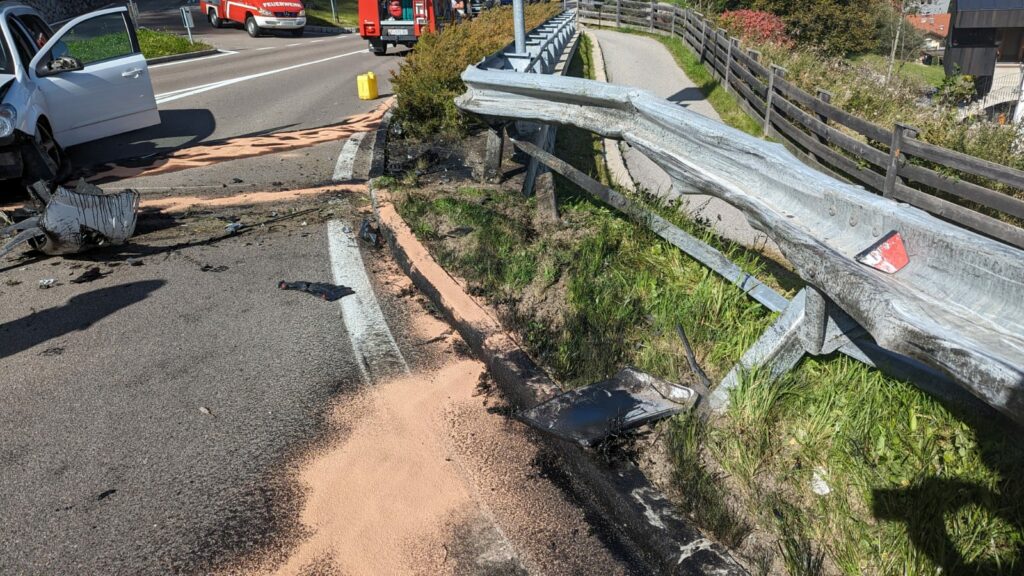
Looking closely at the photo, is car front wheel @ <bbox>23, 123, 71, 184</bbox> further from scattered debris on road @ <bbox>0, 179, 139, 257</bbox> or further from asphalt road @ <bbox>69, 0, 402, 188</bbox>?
scattered debris on road @ <bbox>0, 179, 139, 257</bbox>

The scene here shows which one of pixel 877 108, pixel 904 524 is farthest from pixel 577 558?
pixel 877 108

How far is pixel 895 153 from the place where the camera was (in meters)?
9.12

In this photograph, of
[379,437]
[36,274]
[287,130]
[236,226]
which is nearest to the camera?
[379,437]

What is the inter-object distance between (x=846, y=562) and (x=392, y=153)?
682cm

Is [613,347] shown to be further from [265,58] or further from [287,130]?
[265,58]

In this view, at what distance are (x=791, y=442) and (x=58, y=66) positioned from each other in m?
9.36

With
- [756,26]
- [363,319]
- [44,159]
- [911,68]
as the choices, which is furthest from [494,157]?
[911,68]

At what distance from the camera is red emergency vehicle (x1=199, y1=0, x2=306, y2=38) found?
99.8ft

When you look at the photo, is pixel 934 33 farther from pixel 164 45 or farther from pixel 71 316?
pixel 71 316

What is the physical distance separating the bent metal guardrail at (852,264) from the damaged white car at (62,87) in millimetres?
6654

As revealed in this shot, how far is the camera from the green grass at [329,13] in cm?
3775

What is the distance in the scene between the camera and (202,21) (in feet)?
120

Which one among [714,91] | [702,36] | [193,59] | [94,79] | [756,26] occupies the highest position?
[94,79]

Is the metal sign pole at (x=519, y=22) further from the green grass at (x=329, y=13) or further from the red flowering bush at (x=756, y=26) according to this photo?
the green grass at (x=329, y=13)
